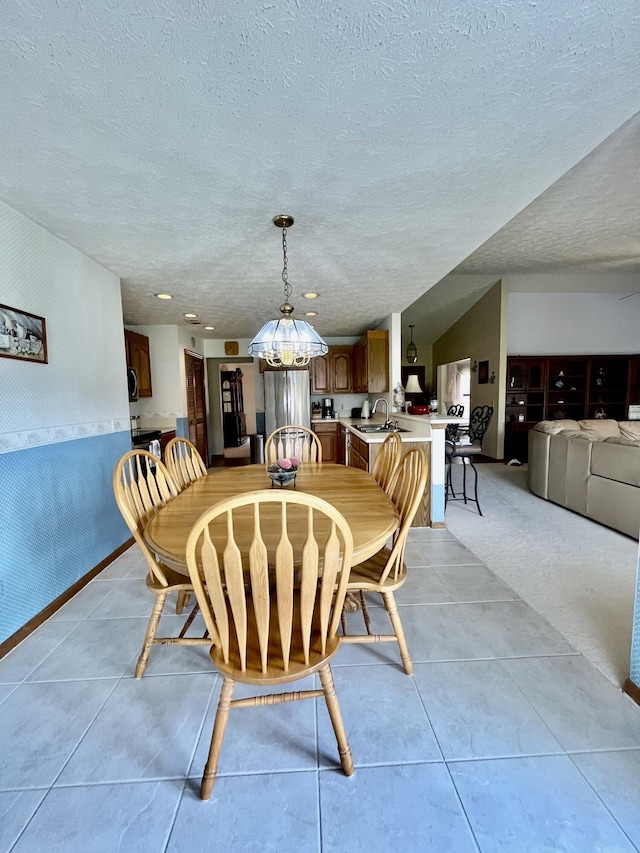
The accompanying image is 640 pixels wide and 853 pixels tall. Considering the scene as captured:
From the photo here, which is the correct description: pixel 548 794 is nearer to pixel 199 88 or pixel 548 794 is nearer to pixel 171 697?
pixel 171 697

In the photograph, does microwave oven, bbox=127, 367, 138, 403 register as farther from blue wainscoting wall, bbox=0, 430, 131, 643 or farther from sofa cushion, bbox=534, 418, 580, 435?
sofa cushion, bbox=534, 418, 580, 435

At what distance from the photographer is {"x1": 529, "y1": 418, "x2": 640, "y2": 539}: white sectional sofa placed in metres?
2.83

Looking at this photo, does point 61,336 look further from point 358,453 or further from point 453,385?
point 453,385

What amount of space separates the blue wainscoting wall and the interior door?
2.64 m

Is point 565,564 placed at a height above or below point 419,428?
below

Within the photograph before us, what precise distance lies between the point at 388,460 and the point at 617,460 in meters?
2.24

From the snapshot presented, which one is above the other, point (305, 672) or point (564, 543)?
point (305, 672)

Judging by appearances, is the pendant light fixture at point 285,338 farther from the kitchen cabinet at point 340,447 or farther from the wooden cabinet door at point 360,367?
the kitchen cabinet at point 340,447

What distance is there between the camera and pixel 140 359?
4.53 m

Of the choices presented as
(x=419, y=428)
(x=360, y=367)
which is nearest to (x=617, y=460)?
(x=419, y=428)

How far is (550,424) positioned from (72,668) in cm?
463

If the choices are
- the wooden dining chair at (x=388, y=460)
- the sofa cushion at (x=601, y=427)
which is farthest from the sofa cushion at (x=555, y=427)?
the wooden dining chair at (x=388, y=460)

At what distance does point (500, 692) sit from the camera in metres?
1.37

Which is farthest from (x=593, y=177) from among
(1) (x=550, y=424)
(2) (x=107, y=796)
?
(2) (x=107, y=796)
